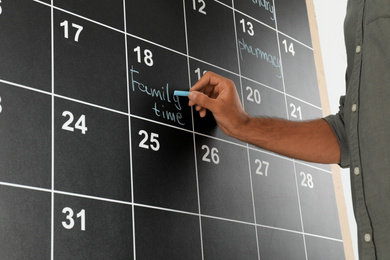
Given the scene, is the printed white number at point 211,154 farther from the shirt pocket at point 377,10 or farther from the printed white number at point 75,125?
the shirt pocket at point 377,10

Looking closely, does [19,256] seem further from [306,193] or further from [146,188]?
[306,193]

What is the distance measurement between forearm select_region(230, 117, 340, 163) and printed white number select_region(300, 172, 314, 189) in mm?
341

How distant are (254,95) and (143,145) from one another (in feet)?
1.66

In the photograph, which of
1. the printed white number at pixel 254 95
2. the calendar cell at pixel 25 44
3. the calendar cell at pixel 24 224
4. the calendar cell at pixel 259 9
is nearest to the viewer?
the calendar cell at pixel 24 224

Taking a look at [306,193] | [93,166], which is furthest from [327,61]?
[93,166]

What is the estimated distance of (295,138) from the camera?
162cm

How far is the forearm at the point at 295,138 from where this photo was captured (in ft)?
5.29

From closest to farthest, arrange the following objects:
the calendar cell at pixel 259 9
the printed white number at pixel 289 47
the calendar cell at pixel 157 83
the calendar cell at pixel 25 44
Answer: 1. the calendar cell at pixel 25 44
2. the calendar cell at pixel 157 83
3. the calendar cell at pixel 259 9
4. the printed white number at pixel 289 47

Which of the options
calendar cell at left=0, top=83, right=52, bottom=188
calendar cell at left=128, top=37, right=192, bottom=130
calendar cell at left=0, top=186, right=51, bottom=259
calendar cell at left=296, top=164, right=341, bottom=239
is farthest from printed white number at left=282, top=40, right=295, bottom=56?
calendar cell at left=0, top=186, right=51, bottom=259

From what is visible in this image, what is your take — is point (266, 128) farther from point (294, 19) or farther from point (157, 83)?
point (294, 19)

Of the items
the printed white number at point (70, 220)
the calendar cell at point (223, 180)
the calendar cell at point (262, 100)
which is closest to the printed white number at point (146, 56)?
the calendar cell at point (223, 180)

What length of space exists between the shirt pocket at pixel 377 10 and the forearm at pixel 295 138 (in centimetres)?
32

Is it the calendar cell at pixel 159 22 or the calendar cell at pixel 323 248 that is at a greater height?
the calendar cell at pixel 159 22

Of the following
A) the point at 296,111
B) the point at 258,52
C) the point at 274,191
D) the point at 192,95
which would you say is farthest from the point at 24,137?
the point at 296,111
